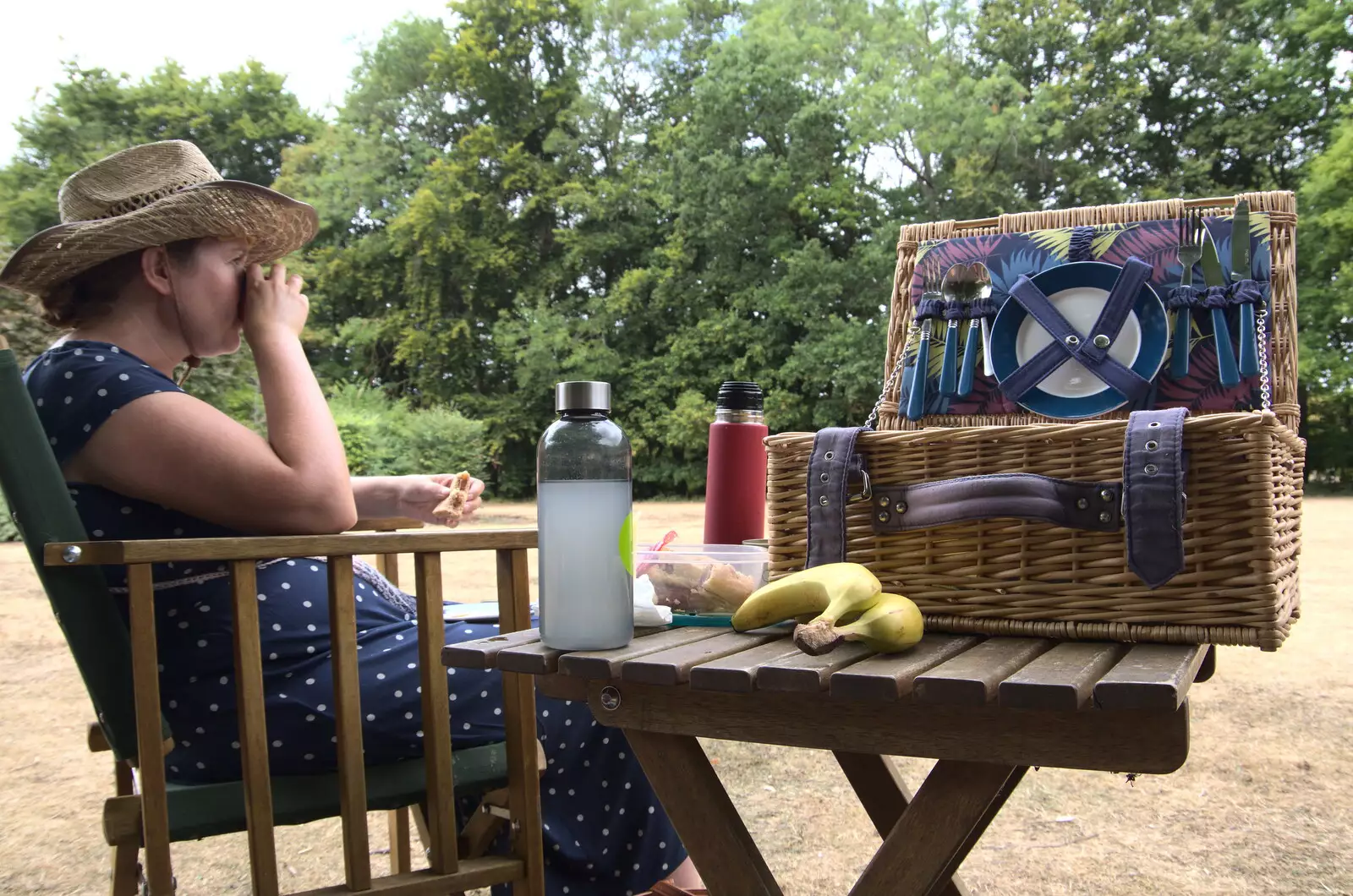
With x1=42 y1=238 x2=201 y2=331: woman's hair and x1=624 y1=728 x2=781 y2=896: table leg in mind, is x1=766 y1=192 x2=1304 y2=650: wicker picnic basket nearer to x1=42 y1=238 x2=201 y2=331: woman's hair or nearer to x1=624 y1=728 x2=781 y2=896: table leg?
x1=624 y1=728 x2=781 y2=896: table leg

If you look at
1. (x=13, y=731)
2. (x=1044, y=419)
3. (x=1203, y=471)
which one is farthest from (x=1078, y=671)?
(x=13, y=731)

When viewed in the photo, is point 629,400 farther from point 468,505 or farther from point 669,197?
point 468,505

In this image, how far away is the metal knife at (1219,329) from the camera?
1.47 m

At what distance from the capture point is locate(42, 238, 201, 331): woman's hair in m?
1.37

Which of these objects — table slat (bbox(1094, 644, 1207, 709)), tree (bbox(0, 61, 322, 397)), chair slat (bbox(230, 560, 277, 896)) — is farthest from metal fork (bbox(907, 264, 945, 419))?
tree (bbox(0, 61, 322, 397))

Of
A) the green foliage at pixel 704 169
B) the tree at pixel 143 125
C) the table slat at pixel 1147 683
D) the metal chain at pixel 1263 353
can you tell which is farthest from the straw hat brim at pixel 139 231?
the tree at pixel 143 125

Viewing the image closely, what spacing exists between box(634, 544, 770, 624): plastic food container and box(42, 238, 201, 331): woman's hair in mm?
732

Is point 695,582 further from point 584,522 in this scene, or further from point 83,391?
point 83,391

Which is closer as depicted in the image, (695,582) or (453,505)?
(695,582)

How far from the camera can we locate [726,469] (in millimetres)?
1411

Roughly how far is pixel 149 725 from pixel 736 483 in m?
0.73

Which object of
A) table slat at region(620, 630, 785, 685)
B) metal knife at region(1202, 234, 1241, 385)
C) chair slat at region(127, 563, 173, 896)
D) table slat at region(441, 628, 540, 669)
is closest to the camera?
table slat at region(620, 630, 785, 685)

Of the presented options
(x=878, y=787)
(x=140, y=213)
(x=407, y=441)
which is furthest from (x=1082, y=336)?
(x=407, y=441)

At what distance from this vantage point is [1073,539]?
1.04m
